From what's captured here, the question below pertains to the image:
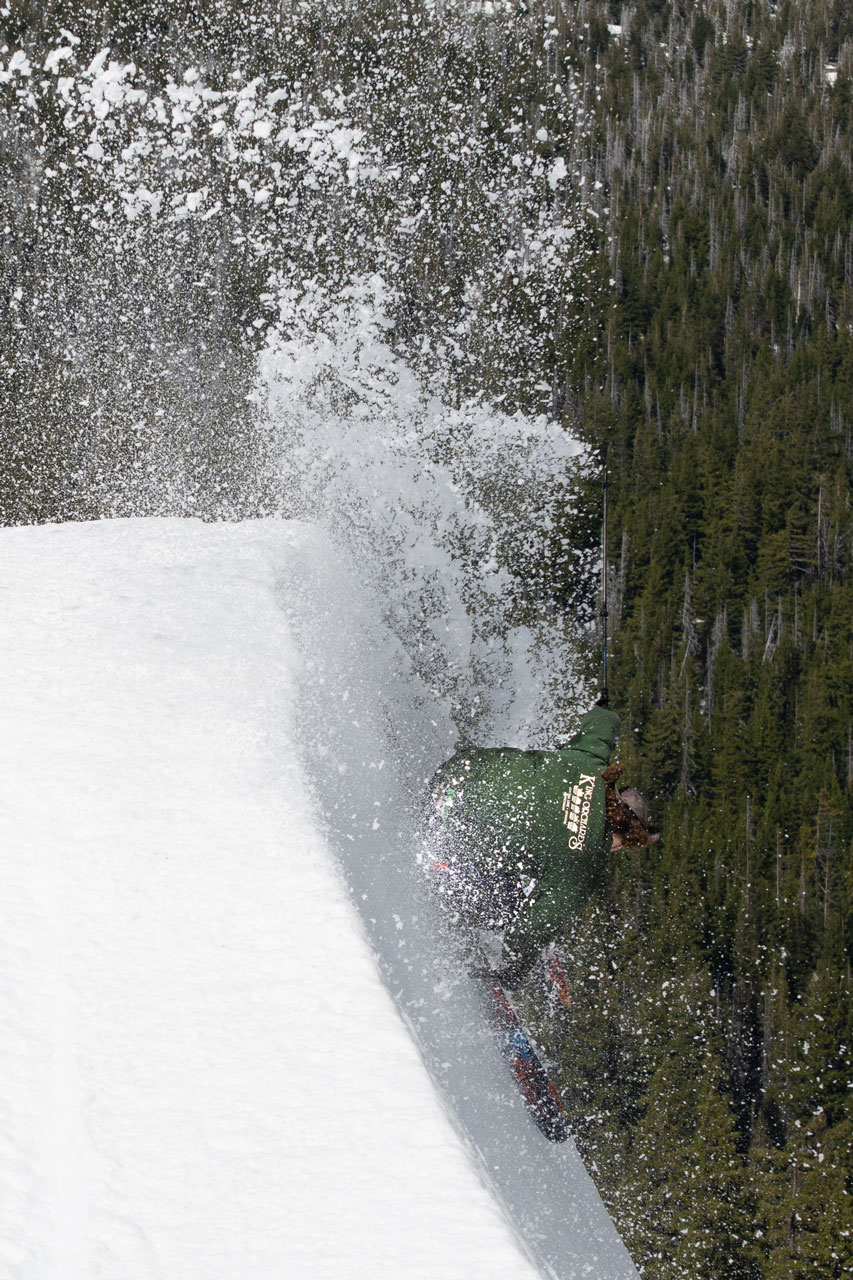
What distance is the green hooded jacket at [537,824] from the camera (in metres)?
5.48

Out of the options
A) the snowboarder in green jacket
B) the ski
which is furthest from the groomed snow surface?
the snowboarder in green jacket

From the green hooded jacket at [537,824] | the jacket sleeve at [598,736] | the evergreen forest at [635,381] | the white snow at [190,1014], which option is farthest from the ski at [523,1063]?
the evergreen forest at [635,381]

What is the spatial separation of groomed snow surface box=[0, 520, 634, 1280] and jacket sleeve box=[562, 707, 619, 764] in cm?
115

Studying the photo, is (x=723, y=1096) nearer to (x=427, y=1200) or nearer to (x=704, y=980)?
(x=704, y=980)

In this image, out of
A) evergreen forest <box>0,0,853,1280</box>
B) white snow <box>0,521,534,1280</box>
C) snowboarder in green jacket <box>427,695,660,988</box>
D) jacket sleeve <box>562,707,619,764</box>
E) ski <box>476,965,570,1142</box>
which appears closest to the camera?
white snow <box>0,521,534,1280</box>

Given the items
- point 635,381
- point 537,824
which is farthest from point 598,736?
point 635,381

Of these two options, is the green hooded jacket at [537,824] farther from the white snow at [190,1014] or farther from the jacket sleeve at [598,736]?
the white snow at [190,1014]

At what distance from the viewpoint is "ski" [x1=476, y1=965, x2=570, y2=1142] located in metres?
5.18

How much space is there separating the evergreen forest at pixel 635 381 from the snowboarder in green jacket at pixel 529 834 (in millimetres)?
4010

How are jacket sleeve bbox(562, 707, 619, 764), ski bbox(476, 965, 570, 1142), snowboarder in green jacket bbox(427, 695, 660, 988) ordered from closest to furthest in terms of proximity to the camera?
1. ski bbox(476, 965, 570, 1142)
2. snowboarder in green jacket bbox(427, 695, 660, 988)
3. jacket sleeve bbox(562, 707, 619, 764)

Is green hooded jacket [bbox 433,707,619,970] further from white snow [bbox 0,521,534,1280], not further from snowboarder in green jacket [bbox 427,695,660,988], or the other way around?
white snow [bbox 0,521,534,1280]

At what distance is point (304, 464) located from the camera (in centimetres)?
971

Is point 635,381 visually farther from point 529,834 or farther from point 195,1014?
point 195,1014

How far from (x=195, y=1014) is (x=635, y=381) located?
104600mm
